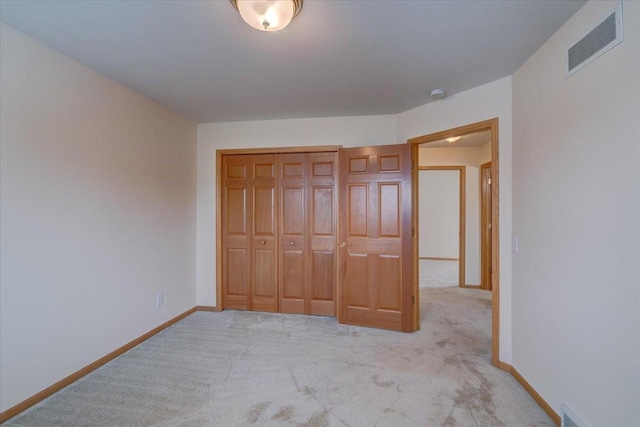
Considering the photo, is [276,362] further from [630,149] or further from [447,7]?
[447,7]

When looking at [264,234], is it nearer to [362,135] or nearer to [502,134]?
[362,135]

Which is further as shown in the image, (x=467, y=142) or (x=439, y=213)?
(x=439, y=213)

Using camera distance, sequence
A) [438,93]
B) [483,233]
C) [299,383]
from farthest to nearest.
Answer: [483,233]
[438,93]
[299,383]

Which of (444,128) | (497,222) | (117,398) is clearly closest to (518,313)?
(497,222)

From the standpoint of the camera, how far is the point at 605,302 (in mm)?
1365

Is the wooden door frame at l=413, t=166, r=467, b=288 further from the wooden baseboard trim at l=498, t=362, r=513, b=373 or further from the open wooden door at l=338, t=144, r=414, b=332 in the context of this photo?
the wooden baseboard trim at l=498, t=362, r=513, b=373

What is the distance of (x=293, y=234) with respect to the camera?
11.5 ft

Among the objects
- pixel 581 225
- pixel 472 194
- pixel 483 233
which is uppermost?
pixel 472 194

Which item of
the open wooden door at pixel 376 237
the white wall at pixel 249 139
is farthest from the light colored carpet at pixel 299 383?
the white wall at pixel 249 139

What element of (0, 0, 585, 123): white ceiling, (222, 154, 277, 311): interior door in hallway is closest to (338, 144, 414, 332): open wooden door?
(0, 0, 585, 123): white ceiling

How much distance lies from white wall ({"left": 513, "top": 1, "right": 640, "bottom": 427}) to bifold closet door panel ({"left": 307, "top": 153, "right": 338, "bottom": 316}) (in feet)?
6.07

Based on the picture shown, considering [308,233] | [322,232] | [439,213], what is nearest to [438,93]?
[322,232]

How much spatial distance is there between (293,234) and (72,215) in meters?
2.09

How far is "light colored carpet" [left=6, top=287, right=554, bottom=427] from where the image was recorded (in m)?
1.73
